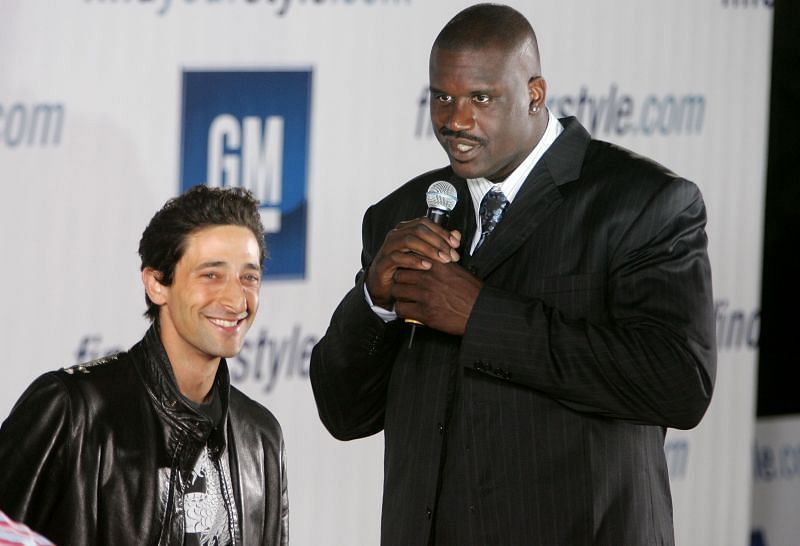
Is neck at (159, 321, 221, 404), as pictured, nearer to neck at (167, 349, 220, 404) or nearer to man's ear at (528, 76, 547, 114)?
neck at (167, 349, 220, 404)

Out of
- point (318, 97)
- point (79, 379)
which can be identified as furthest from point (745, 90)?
point (79, 379)

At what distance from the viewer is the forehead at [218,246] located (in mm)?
2613

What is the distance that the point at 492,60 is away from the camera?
96.0 inches

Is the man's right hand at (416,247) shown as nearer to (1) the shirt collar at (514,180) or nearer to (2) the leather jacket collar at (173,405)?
(1) the shirt collar at (514,180)

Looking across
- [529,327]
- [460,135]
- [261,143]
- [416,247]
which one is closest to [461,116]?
[460,135]

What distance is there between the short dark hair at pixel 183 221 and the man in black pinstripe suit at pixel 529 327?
0.94ft

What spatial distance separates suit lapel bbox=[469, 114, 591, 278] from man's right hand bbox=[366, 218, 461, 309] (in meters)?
0.16

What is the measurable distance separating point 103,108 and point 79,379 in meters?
1.36

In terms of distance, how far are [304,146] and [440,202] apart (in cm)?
165

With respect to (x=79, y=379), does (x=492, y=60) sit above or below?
above

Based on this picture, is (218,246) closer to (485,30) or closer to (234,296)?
(234,296)

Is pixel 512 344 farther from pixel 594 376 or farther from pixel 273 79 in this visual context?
pixel 273 79

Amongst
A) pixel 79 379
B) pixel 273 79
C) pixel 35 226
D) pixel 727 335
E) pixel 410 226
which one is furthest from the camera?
pixel 727 335

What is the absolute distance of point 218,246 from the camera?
262cm
